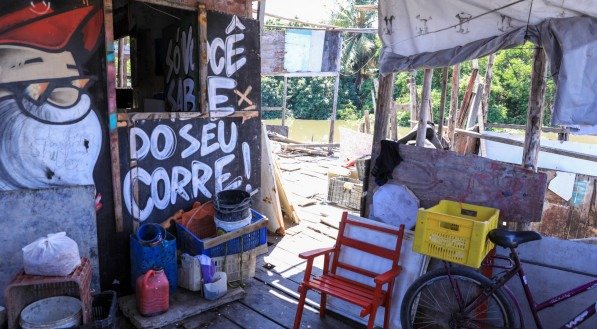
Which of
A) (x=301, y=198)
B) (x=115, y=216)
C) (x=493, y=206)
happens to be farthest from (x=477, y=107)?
(x=115, y=216)

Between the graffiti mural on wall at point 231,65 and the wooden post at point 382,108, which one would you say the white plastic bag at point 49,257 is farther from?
the wooden post at point 382,108

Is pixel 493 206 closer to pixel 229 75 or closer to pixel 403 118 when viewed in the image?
pixel 229 75

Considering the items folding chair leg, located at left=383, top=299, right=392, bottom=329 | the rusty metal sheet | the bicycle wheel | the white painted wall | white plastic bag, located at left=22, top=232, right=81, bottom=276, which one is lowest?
folding chair leg, located at left=383, top=299, right=392, bottom=329

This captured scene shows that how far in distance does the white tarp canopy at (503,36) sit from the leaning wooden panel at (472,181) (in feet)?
2.02

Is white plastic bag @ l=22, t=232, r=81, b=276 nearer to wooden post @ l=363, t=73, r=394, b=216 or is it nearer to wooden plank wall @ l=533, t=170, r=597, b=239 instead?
wooden post @ l=363, t=73, r=394, b=216

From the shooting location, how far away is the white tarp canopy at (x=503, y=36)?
341 centimetres

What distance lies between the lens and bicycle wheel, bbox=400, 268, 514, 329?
3424 mm

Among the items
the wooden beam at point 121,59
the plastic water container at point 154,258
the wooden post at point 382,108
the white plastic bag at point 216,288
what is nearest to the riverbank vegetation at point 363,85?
the wooden beam at point 121,59

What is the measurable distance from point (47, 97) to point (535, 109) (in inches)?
181

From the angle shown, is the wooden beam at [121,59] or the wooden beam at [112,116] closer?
the wooden beam at [112,116]

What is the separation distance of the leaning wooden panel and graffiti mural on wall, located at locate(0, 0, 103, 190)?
3.30 m

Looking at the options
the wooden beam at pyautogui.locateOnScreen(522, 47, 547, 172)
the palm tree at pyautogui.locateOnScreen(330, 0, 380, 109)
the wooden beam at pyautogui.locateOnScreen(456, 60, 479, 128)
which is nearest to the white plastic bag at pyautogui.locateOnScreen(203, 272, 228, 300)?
the wooden beam at pyautogui.locateOnScreen(522, 47, 547, 172)

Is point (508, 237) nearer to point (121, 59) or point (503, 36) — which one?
point (503, 36)

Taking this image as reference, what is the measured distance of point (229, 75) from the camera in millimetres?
5383
